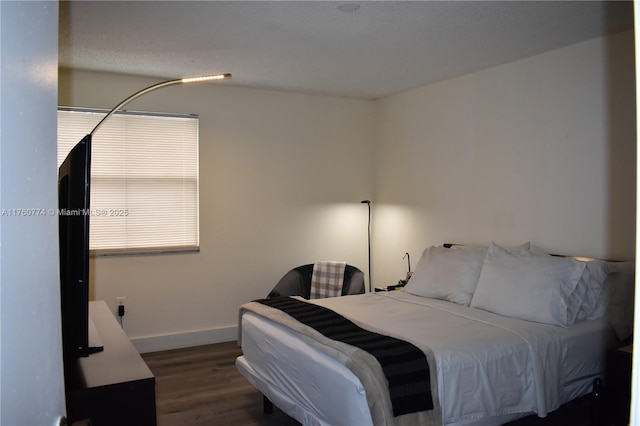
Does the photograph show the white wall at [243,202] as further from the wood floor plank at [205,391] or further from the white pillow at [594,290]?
the white pillow at [594,290]

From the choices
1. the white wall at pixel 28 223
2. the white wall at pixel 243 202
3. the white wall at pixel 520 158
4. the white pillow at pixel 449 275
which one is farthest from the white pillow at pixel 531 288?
the white wall at pixel 28 223

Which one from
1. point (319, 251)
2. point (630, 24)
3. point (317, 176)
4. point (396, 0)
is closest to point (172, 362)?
point (319, 251)

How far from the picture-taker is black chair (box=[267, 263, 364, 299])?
4.89 metres

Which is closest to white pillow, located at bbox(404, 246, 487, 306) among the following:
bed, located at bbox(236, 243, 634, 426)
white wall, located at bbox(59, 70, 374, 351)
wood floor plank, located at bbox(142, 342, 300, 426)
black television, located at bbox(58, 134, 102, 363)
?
bed, located at bbox(236, 243, 634, 426)

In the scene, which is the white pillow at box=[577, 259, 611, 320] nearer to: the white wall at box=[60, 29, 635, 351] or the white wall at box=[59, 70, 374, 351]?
the white wall at box=[60, 29, 635, 351]

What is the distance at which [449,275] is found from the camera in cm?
398

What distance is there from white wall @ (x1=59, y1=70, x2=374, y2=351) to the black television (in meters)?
2.88

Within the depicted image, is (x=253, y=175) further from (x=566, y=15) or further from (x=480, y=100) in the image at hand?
(x=566, y=15)

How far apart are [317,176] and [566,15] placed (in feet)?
9.86

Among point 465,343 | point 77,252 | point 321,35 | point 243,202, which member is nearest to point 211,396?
point 465,343

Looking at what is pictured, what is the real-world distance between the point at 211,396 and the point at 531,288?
2.31 meters

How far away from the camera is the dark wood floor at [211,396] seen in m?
3.28

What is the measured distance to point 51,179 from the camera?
0.78 m

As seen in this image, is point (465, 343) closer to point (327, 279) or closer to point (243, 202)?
point (327, 279)
